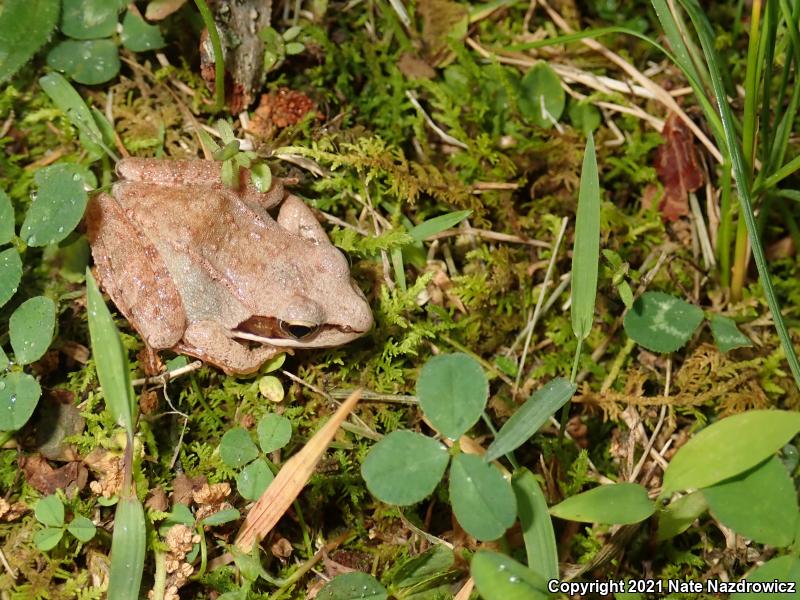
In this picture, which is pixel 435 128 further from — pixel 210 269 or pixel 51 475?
pixel 51 475

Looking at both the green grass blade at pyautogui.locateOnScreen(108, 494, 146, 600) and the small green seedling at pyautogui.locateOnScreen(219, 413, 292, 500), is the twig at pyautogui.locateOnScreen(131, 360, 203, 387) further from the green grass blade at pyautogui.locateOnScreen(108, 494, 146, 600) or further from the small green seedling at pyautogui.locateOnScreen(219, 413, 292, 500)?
the green grass blade at pyautogui.locateOnScreen(108, 494, 146, 600)

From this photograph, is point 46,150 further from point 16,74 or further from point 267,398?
point 267,398

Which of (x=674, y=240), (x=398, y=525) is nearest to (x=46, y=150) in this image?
(x=398, y=525)

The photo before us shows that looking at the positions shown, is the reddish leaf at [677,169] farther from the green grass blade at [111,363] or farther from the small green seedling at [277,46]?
the green grass blade at [111,363]

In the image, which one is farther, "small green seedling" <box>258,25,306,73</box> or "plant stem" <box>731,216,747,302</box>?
"small green seedling" <box>258,25,306,73</box>

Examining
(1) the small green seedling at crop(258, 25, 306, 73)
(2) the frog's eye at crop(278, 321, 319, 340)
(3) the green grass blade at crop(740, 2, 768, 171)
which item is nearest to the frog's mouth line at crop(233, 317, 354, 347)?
(2) the frog's eye at crop(278, 321, 319, 340)
